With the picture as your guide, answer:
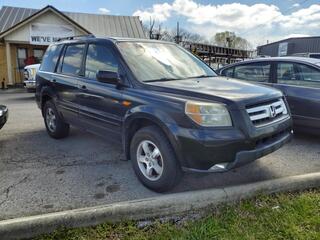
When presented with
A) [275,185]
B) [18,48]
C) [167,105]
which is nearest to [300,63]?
[275,185]

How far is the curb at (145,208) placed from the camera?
9.27ft

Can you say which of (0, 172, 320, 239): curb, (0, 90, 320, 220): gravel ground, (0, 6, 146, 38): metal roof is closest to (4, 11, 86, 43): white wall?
(0, 6, 146, 38): metal roof

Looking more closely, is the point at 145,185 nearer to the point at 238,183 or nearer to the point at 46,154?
the point at 238,183

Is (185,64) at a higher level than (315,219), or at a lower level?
higher

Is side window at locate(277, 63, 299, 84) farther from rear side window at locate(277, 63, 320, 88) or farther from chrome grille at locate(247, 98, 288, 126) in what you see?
chrome grille at locate(247, 98, 288, 126)

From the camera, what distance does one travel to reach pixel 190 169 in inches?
127

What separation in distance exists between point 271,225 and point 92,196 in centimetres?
193

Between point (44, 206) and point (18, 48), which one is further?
point (18, 48)

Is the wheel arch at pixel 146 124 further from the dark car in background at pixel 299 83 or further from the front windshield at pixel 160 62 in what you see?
the dark car in background at pixel 299 83

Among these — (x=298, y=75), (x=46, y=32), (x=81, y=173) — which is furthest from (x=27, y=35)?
(x=298, y=75)

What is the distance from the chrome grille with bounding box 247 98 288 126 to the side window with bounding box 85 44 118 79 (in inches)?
72.5

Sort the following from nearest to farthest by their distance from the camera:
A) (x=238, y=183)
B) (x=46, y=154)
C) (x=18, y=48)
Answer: (x=238, y=183), (x=46, y=154), (x=18, y=48)

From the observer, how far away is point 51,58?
5.92 metres

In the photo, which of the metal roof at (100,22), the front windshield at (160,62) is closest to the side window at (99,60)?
the front windshield at (160,62)
